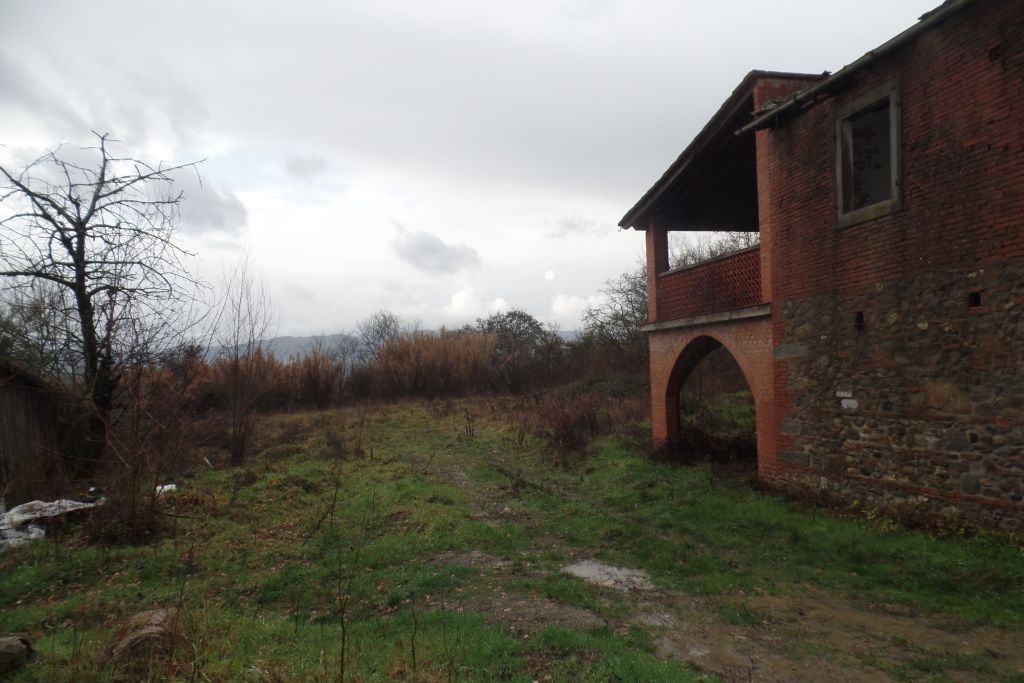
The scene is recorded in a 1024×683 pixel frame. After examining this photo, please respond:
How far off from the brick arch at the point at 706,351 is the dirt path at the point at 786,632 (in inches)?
173

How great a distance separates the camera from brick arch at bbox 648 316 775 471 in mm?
10391

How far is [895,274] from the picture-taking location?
311 inches

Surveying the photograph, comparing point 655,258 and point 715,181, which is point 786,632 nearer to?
point 655,258

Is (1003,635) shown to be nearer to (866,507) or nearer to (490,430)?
(866,507)

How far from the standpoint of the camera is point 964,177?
7.05 metres

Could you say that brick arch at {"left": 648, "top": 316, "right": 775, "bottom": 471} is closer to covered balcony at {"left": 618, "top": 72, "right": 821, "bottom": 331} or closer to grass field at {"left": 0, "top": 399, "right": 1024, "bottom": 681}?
covered balcony at {"left": 618, "top": 72, "right": 821, "bottom": 331}

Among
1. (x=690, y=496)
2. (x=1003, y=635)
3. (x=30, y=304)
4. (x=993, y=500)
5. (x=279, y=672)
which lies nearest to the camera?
(x=279, y=672)

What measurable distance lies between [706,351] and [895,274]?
5.56 meters

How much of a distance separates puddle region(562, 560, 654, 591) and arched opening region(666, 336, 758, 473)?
5.05m

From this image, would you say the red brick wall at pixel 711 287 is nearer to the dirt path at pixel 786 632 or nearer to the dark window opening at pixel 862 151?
the dark window opening at pixel 862 151

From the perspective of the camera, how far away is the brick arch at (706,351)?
1039cm

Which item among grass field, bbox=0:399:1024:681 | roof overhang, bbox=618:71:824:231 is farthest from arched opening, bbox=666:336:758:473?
roof overhang, bbox=618:71:824:231

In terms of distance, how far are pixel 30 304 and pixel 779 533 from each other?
14.5m

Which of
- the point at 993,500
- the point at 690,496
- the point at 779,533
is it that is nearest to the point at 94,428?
the point at 690,496
